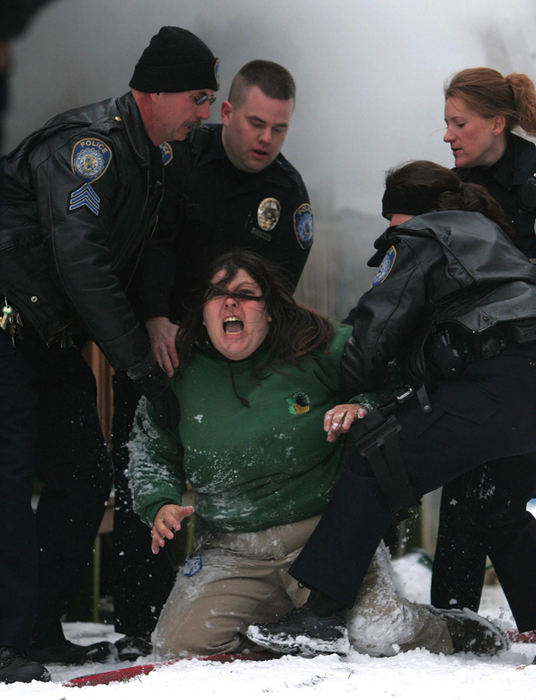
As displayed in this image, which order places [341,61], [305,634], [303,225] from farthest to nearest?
[341,61]
[303,225]
[305,634]

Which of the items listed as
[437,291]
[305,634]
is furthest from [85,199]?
[305,634]

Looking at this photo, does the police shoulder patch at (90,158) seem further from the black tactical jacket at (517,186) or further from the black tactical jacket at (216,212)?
the black tactical jacket at (517,186)

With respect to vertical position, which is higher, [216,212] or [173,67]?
[173,67]

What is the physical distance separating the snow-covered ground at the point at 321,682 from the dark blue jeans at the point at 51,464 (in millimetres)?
432

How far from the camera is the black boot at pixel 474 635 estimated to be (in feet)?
9.23

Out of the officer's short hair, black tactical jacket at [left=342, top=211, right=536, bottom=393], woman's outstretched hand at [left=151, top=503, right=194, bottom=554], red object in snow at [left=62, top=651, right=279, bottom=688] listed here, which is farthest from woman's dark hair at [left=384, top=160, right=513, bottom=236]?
red object in snow at [left=62, top=651, right=279, bottom=688]

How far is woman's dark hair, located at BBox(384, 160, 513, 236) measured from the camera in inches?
112

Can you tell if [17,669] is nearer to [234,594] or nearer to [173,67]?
[234,594]

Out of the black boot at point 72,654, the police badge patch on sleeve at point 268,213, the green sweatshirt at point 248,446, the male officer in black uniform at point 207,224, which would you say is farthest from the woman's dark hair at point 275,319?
the black boot at point 72,654

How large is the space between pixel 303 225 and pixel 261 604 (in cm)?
136

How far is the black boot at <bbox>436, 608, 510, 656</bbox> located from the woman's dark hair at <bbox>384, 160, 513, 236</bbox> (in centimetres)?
109

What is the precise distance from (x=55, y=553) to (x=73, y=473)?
24 centimetres

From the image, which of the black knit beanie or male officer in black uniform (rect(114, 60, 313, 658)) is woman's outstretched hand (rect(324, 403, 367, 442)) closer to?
male officer in black uniform (rect(114, 60, 313, 658))

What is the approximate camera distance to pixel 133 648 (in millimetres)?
3180
